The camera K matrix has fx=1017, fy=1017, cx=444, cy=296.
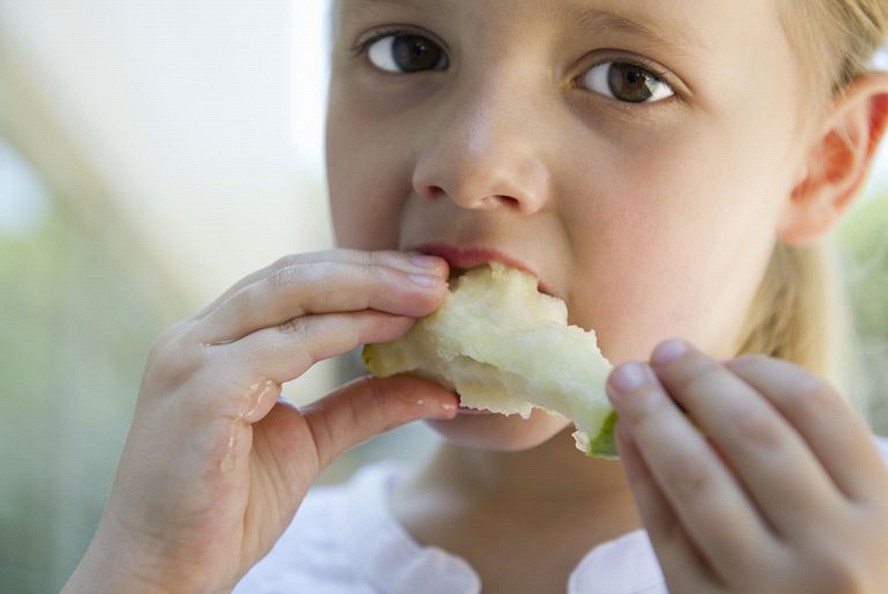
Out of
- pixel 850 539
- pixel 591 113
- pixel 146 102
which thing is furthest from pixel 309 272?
pixel 146 102

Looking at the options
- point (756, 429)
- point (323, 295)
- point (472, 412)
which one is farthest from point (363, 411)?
point (756, 429)

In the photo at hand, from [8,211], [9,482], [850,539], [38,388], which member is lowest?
[850,539]

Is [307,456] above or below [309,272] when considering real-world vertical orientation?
below

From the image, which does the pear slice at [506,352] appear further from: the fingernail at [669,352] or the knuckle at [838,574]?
the knuckle at [838,574]

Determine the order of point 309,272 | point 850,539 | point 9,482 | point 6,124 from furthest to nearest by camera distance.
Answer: point 9,482 → point 6,124 → point 309,272 → point 850,539

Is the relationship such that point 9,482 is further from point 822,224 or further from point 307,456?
point 822,224

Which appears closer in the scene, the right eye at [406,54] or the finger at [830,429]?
the finger at [830,429]

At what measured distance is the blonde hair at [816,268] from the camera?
135cm

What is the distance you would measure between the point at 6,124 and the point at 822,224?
230 centimetres

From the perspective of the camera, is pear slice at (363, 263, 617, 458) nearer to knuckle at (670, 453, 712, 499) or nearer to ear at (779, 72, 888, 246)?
knuckle at (670, 453, 712, 499)

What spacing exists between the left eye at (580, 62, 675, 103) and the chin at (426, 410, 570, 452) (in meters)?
0.40

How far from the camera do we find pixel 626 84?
123 cm

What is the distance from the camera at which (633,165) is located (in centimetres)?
120

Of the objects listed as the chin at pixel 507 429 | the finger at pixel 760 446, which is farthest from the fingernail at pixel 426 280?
the finger at pixel 760 446
